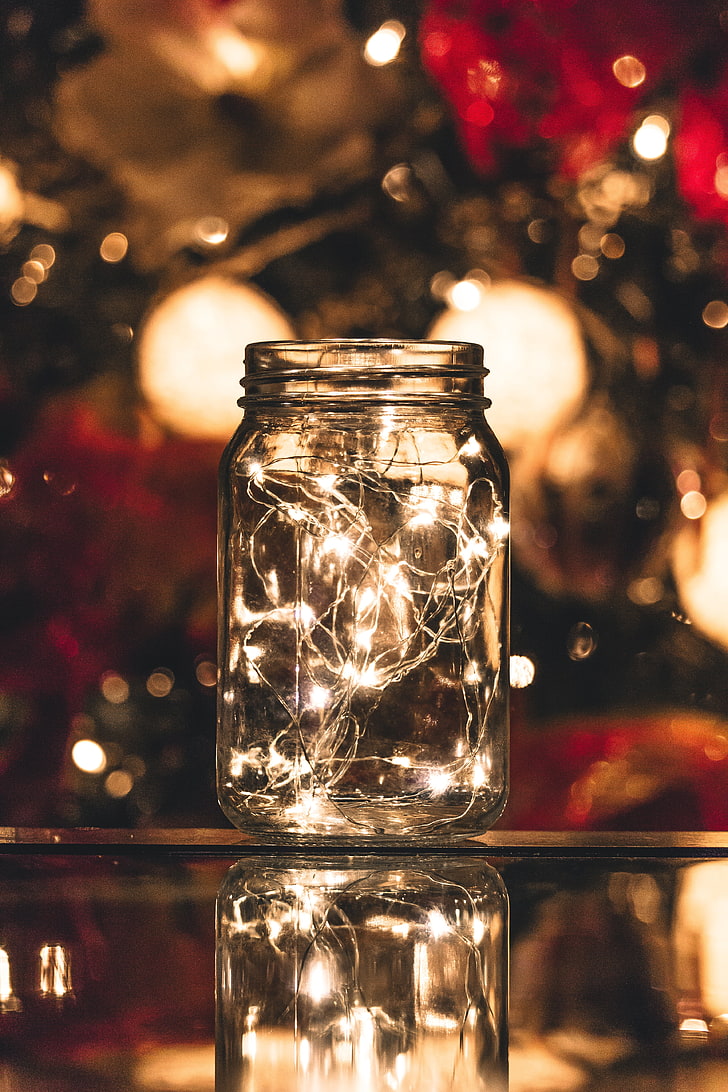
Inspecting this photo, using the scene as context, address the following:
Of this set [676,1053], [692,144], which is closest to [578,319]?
[692,144]

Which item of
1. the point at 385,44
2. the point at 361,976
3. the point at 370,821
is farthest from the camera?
the point at 385,44

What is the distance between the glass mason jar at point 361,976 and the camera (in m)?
0.38

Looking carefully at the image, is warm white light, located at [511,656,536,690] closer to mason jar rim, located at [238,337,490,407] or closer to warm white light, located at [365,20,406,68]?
mason jar rim, located at [238,337,490,407]

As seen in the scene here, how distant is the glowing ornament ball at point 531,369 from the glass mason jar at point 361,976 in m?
0.28

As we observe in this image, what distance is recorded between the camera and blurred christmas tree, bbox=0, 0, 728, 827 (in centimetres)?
77

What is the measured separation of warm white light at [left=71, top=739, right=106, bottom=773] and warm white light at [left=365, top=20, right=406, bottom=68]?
18.4 inches

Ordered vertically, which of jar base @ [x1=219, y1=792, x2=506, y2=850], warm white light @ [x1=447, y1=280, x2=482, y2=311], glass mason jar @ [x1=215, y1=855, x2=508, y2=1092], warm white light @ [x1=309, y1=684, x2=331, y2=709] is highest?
warm white light @ [x1=447, y1=280, x2=482, y2=311]

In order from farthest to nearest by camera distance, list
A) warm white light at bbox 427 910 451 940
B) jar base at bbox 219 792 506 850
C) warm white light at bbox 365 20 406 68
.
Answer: warm white light at bbox 365 20 406 68 < jar base at bbox 219 792 506 850 < warm white light at bbox 427 910 451 940

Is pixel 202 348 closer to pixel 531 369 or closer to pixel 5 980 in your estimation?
pixel 531 369

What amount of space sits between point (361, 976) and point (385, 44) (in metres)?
0.57

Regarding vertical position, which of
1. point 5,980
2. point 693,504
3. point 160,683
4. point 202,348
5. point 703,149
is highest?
point 703,149

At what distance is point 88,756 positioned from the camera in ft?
2.55

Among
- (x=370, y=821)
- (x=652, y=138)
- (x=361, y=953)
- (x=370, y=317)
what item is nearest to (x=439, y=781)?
(x=370, y=821)

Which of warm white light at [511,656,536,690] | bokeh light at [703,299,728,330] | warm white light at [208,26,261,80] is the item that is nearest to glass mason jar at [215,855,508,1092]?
warm white light at [511,656,536,690]
